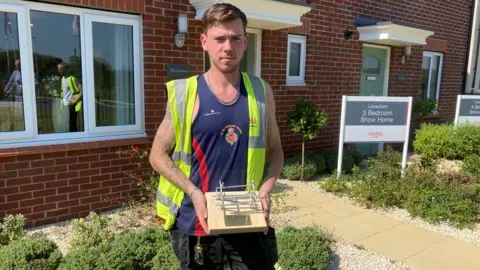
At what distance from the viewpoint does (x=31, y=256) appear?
282 centimetres

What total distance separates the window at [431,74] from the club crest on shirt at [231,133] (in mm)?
8753

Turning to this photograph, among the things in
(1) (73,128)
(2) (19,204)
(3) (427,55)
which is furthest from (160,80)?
(3) (427,55)

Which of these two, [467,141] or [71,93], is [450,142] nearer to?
[467,141]

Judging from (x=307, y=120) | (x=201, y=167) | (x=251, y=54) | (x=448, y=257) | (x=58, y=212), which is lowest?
(x=448, y=257)

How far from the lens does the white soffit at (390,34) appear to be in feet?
Result: 22.6

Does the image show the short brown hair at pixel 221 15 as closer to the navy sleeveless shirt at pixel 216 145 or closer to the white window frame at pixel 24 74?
the navy sleeveless shirt at pixel 216 145

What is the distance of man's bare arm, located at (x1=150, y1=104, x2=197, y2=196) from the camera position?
1677mm

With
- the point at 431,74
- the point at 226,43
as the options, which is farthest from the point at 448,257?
the point at 431,74

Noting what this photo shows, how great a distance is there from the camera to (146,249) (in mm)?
2943

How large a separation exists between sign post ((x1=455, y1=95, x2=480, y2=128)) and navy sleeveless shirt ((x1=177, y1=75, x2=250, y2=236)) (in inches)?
284

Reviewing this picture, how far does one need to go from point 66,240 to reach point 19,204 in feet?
2.29

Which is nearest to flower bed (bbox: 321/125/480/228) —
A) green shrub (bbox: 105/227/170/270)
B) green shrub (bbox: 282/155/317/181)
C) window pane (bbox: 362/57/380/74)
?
green shrub (bbox: 282/155/317/181)

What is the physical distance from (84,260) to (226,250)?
149 cm

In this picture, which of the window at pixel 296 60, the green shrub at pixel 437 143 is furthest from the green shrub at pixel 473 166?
the window at pixel 296 60
